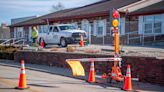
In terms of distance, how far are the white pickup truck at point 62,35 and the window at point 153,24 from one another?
689cm

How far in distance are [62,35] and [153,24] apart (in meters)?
8.72

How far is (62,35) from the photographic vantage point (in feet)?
85.6

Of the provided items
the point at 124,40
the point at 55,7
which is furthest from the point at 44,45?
the point at 55,7

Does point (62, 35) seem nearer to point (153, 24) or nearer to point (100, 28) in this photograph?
point (153, 24)

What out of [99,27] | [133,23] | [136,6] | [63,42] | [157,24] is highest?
[136,6]

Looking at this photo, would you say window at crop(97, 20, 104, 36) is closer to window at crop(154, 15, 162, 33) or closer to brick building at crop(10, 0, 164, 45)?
brick building at crop(10, 0, 164, 45)

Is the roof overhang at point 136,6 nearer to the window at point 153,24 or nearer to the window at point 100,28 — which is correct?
the window at point 153,24

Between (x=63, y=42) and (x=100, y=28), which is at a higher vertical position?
(x=100, y=28)

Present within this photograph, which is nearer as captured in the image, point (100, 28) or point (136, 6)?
point (136, 6)

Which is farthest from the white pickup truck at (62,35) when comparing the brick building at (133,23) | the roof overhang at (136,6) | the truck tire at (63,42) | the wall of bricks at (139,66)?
the roof overhang at (136,6)

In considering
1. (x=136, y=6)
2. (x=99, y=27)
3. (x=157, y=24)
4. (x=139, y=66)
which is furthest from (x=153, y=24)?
(x=139, y=66)

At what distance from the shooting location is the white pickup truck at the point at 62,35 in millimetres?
25516

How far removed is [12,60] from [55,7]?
84835 millimetres

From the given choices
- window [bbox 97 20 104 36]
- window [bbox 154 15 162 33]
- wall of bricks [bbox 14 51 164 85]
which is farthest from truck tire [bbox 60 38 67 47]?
window [bbox 97 20 104 36]
